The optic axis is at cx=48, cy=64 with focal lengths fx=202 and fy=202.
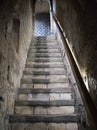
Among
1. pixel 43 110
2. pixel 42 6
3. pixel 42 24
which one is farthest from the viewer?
pixel 42 24

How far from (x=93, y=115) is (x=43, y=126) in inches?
48.3

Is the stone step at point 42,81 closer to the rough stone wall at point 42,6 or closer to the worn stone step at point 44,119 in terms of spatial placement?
the worn stone step at point 44,119

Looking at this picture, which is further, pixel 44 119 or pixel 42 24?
pixel 42 24

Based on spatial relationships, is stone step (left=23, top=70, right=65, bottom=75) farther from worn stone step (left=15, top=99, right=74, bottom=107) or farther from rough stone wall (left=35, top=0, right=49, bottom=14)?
rough stone wall (left=35, top=0, right=49, bottom=14)

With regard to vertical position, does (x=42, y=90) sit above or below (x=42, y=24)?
above

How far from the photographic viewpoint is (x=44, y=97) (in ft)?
10.3

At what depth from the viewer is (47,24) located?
10.4 m

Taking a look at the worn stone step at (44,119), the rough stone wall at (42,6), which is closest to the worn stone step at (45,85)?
the worn stone step at (44,119)

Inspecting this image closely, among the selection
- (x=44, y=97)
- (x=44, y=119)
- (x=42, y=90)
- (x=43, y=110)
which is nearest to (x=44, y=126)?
(x=44, y=119)

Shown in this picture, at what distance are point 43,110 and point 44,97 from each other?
354 mm

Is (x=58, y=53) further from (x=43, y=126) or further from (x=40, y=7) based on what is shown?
(x=40, y=7)

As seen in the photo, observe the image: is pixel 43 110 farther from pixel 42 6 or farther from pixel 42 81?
pixel 42 6

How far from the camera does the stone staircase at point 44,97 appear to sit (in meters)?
2.47

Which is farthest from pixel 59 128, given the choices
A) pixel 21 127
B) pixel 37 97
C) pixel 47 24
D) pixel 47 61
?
pixel 47 24
